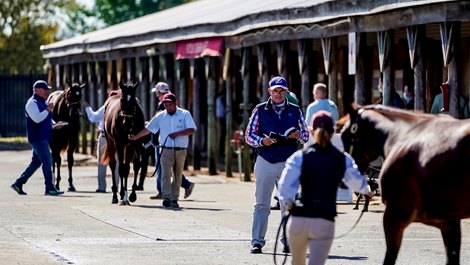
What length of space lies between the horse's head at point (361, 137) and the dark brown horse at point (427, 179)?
19cm

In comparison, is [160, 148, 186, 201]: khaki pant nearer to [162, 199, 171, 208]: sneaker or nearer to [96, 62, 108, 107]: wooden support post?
[162, 199, 171, 208]: sneaker

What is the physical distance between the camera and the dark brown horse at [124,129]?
74.0 feet

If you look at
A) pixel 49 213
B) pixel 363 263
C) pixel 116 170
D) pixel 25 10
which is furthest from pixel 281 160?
pixel 25 10

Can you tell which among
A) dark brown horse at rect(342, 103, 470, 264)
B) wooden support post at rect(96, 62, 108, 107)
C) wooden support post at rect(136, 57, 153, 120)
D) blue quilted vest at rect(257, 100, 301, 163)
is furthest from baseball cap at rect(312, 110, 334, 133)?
wooden support post at rect(96, 62, 108, 107)

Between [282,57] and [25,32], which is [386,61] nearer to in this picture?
[282,57]

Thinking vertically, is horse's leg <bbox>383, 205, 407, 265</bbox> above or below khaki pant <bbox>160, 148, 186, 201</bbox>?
above

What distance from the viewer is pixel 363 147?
12531 millimetres

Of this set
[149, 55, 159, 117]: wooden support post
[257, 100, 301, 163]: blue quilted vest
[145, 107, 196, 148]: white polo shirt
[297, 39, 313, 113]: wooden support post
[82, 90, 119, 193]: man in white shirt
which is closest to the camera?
[257, 100, 301, 163]: blue quilted vest

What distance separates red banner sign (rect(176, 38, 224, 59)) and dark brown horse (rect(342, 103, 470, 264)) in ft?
59.1

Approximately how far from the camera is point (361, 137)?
12.5 m

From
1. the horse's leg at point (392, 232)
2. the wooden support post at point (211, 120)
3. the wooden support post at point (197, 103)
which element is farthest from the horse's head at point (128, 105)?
the horse's leg at point (392, 232)

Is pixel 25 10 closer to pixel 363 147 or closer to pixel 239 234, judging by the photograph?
pixel 239 234

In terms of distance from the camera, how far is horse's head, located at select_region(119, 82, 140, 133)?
22.6 meters

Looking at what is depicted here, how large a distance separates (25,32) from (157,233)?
46.8m
